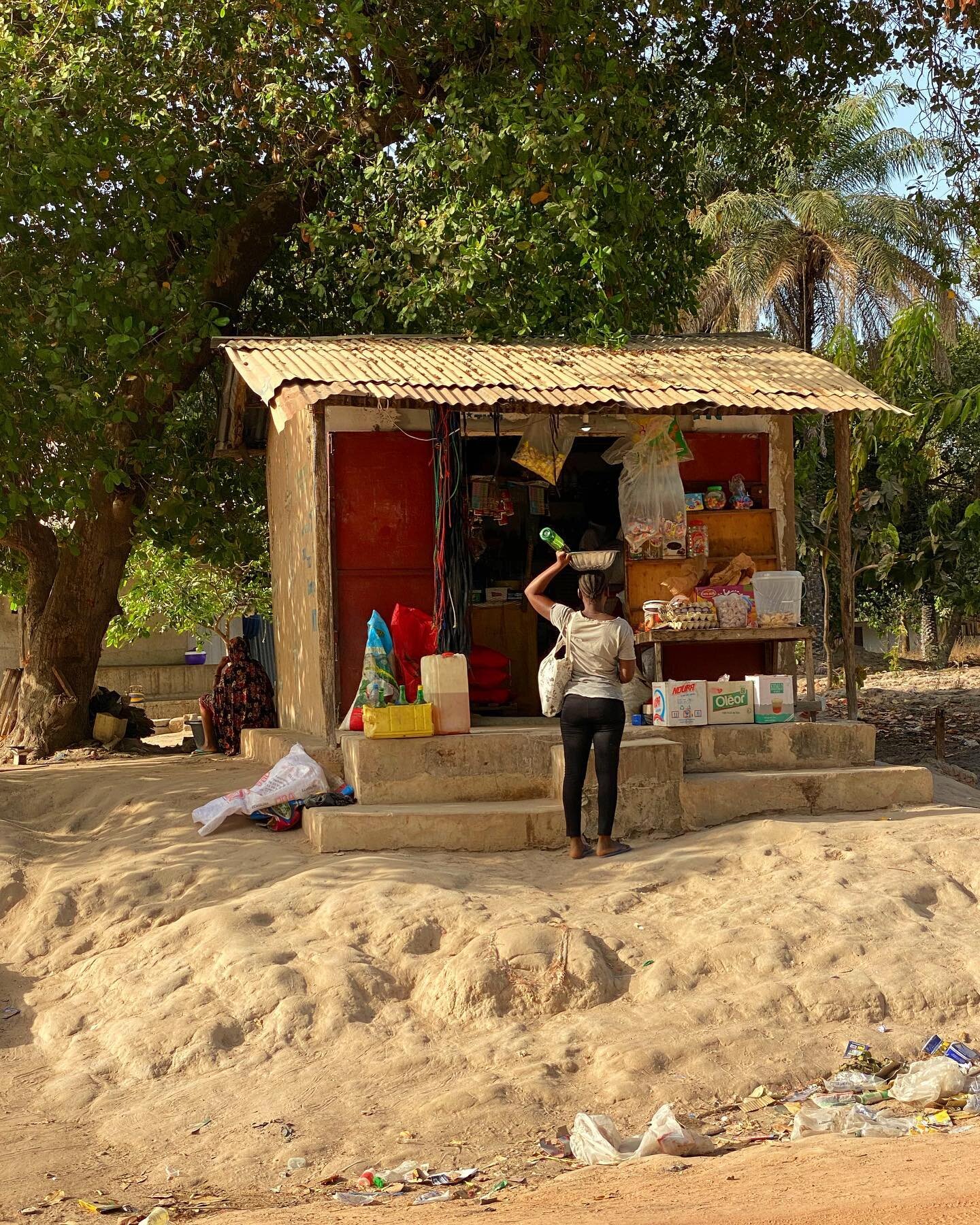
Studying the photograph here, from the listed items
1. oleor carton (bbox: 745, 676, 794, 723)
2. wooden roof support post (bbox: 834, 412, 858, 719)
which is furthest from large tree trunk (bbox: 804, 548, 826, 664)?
oleor carton (bbox: 745, 676, 794, 723)

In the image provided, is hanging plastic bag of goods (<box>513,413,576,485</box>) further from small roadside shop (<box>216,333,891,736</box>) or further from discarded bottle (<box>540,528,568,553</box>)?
discarded bottle (<box>540,528,568,553</box>)

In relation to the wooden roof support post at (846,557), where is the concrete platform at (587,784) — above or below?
below

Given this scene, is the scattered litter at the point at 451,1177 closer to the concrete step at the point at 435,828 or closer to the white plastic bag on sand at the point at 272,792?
the concrete step at the point at 435,828

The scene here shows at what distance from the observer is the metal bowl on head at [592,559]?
743 cm

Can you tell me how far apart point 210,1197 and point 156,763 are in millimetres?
6140

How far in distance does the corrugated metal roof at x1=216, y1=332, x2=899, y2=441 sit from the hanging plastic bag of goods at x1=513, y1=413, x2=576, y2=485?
1.23 feet

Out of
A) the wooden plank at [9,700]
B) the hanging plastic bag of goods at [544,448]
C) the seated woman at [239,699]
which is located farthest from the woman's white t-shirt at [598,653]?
the wooden plank at [9,700]

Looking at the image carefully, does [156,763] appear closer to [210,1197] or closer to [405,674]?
[405,674]

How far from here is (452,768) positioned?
293 inches

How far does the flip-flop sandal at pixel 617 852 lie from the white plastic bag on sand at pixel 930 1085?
2.20 m

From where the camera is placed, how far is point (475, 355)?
29.3ft

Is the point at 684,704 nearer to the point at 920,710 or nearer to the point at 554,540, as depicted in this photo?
the point at 554,540

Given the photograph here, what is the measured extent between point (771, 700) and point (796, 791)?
0.68 metres

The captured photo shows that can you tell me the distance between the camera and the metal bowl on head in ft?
24.4
